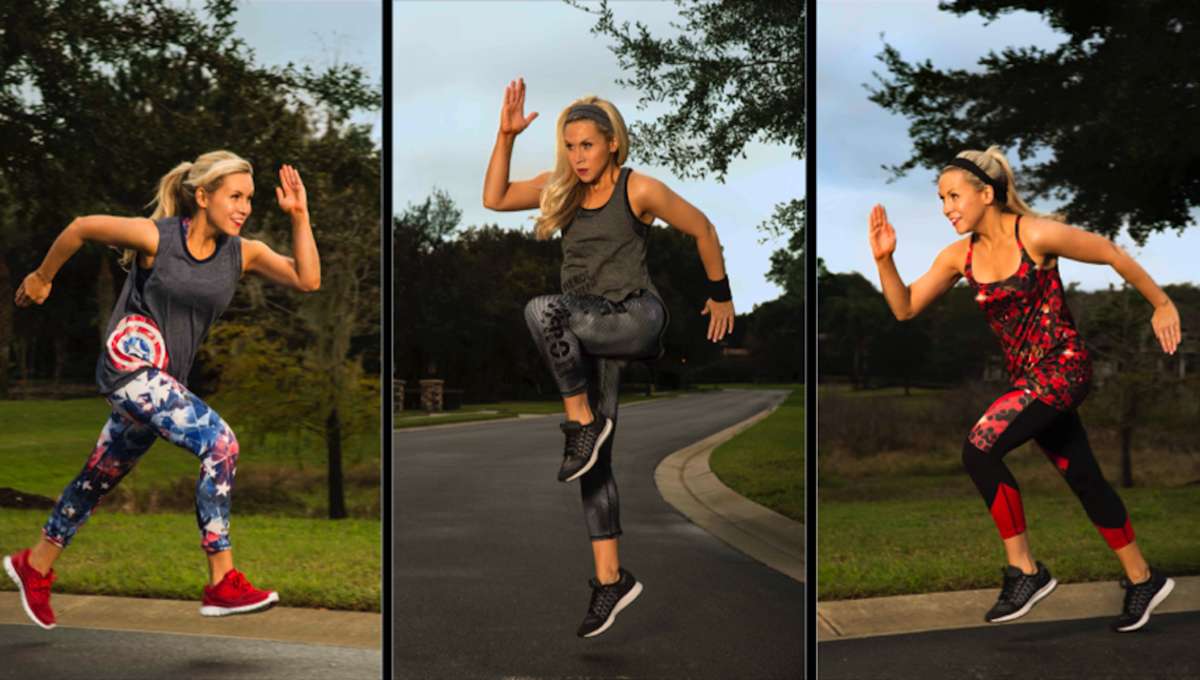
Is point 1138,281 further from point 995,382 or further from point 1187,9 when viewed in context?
point 1187,9

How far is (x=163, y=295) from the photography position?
758 centimetres

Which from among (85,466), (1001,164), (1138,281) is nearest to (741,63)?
(1001,164)

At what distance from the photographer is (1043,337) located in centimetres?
735

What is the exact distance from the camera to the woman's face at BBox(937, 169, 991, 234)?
24.4 ft

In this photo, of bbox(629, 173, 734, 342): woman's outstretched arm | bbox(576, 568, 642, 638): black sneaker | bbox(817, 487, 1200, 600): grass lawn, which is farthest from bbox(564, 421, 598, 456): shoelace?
bbox(817, 487, 1200, 600): grass lawn

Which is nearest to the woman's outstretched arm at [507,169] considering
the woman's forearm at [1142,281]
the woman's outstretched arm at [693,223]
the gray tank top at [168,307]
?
the woman's outstretched arm at [693,223]

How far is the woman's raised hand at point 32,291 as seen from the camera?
25.4 feet

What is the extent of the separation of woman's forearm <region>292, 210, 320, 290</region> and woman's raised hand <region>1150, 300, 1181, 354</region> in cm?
497

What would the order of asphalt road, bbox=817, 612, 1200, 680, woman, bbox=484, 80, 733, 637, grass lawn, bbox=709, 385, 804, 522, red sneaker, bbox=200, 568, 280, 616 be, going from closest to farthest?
1. asphalt road, bbox=817, 612, 1200, 680
2. woman, bbox=484, 80, 733, 637
3. red sneaker, bbox=200, 568, 280, 616
4. grass lawn, bbox=709, 385, 804, 522

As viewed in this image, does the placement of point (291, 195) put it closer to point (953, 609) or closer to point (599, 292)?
point (599, 292)

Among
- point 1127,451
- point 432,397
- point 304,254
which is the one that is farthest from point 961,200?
point 304,254

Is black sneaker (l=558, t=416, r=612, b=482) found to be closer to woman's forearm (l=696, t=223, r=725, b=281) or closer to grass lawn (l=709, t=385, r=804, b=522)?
grass lawn (l=709, t=385, r=804, b=522)

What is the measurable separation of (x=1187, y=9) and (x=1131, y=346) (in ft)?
6.70

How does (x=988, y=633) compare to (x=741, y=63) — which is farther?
(x=741, y=63)
